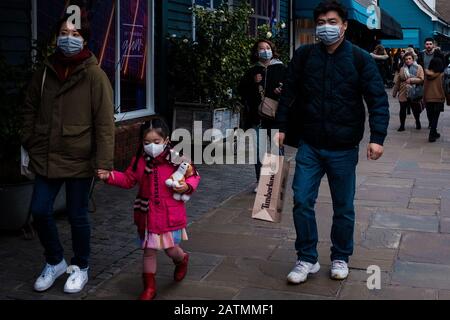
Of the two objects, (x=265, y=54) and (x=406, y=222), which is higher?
(x=265, y=54)

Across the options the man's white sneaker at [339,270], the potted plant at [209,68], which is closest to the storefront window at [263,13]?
the potted plant at [209,68]

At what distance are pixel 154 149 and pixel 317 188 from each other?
46.4 inches

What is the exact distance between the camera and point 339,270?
15.3 feet

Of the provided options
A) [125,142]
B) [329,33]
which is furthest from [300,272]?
[125,142]

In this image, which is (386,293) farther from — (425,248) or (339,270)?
(425,248)

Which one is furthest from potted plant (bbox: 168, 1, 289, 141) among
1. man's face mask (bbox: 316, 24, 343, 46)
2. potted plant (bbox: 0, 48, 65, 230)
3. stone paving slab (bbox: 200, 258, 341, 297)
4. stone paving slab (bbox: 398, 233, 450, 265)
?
man's face mask (bbox: 316, 24, 343, 46)

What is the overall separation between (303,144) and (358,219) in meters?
2.14

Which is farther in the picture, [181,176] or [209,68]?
[209,68]

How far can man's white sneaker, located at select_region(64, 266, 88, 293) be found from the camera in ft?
14.3

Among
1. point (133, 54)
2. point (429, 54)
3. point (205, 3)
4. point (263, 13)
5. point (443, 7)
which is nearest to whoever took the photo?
point (133, 54)

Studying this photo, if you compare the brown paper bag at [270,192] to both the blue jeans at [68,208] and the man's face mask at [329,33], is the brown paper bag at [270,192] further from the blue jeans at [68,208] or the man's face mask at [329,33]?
the blue jeans at [68,208]

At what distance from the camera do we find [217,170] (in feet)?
30.3
